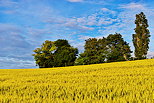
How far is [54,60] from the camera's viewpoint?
68375 millimetres

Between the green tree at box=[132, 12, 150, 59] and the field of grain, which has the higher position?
the green tree at box=[132, 12, 150, 59]

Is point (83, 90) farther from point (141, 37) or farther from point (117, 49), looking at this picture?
point (117, 49)

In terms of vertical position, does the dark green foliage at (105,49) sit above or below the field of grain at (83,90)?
above

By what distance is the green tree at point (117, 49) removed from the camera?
64.7 m

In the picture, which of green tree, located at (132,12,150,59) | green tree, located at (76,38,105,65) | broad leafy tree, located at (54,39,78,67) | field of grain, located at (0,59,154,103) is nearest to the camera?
field of grain, located at (0,59,154,103)

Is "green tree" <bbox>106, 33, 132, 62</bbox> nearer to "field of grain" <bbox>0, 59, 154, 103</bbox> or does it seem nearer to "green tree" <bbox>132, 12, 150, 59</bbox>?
"green tree" <bbox>132, 12, 150, 59</bbox>

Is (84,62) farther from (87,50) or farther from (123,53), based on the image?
(123,53)

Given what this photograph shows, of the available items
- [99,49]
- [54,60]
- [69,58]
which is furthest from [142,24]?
[54,60]

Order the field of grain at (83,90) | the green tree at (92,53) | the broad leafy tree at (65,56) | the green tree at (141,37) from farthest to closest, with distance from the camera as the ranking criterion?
the broad leafy tree at (65,56) → the green tree at (92,53) → the green tree at (141,37) → the field of grain at (83,90)

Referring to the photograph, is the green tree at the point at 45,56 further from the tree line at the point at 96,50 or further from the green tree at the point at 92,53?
the green tree at the point at 92,53

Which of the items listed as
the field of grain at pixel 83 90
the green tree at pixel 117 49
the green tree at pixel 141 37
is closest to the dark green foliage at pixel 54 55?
the green tree at pixel 117 49

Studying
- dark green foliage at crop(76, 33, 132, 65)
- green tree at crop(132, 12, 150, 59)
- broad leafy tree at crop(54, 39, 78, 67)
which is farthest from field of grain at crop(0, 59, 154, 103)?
broad leafy tree at crop(54, 39, 78, 67)

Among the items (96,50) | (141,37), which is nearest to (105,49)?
(96,50)

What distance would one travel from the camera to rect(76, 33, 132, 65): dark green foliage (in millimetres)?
63375
